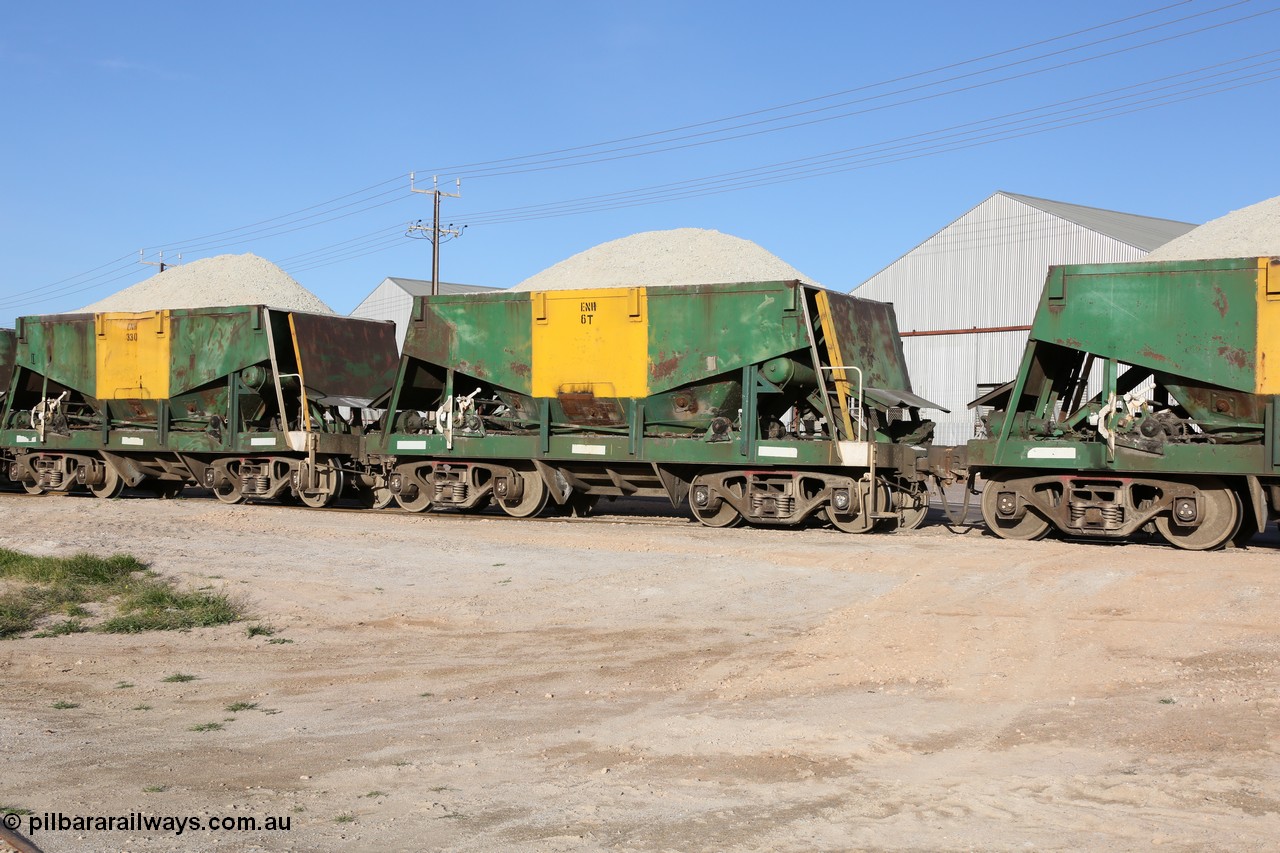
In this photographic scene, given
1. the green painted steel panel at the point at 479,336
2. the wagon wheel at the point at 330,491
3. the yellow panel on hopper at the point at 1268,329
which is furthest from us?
the wagon wheel at the point at 330,491

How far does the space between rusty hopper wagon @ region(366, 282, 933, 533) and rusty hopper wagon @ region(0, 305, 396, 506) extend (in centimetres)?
158

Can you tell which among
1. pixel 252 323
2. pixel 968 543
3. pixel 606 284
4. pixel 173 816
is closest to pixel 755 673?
pixel 173 816

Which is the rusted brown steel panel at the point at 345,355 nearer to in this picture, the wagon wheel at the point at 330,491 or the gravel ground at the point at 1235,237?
the wagon wheel at the point at 330,491

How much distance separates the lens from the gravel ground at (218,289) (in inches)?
3167

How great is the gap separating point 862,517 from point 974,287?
2709 centimetres

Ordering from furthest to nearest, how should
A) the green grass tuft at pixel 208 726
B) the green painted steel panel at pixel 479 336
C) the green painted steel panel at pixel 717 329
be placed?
the green painted steel panel at pixel 479 336 < the green painted steel panel at pixel 717 329 < the green grass tuft at pixel 208 726

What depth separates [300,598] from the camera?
35.7ft

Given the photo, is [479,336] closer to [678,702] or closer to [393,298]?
[678,702]

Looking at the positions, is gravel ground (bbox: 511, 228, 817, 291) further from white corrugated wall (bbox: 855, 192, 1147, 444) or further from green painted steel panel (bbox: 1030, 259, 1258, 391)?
green painted steel panel (bbox: 1030, 259, 1258, 391)

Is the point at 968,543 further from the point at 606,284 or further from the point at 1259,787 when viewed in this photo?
the point at 606,284

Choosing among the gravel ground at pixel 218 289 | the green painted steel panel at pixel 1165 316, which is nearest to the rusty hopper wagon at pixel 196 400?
the green painted steel panel at pixel 1165 316

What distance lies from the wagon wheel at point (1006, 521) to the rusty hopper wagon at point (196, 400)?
33.0 ft

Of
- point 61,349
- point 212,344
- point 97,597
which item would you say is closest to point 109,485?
point 61,349

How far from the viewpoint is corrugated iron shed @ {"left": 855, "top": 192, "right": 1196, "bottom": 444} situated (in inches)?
1415
